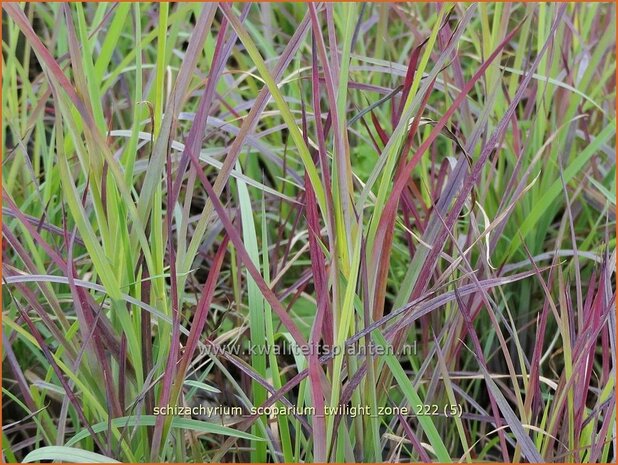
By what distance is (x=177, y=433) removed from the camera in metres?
0.64

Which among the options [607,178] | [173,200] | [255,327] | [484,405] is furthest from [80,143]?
[607,178]

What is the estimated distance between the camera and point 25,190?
0.90 meters

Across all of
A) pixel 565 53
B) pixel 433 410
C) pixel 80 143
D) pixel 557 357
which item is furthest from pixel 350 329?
pixel 565 53

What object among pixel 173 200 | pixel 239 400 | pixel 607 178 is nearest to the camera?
pixel 173 200

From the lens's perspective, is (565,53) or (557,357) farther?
(565,53)

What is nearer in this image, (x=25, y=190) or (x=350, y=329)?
(x=350, y=329)

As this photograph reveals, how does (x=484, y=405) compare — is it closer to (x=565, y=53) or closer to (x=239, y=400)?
(x=239, y=400)

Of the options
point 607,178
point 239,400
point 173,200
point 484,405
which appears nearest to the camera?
point 173,200

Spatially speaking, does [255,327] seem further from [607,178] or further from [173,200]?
[607,178]

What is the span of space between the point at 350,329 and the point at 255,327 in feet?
0.33

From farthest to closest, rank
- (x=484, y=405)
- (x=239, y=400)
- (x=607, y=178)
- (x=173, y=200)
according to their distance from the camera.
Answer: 1. (x=607, y=178)
2. (x=484, y=405)
3. (x=239, y=400)
4. (x=173, y=200)

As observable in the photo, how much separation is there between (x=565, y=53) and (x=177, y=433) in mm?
723

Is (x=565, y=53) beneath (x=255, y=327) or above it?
above

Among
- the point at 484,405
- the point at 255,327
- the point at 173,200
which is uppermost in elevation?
the point at 173,200
